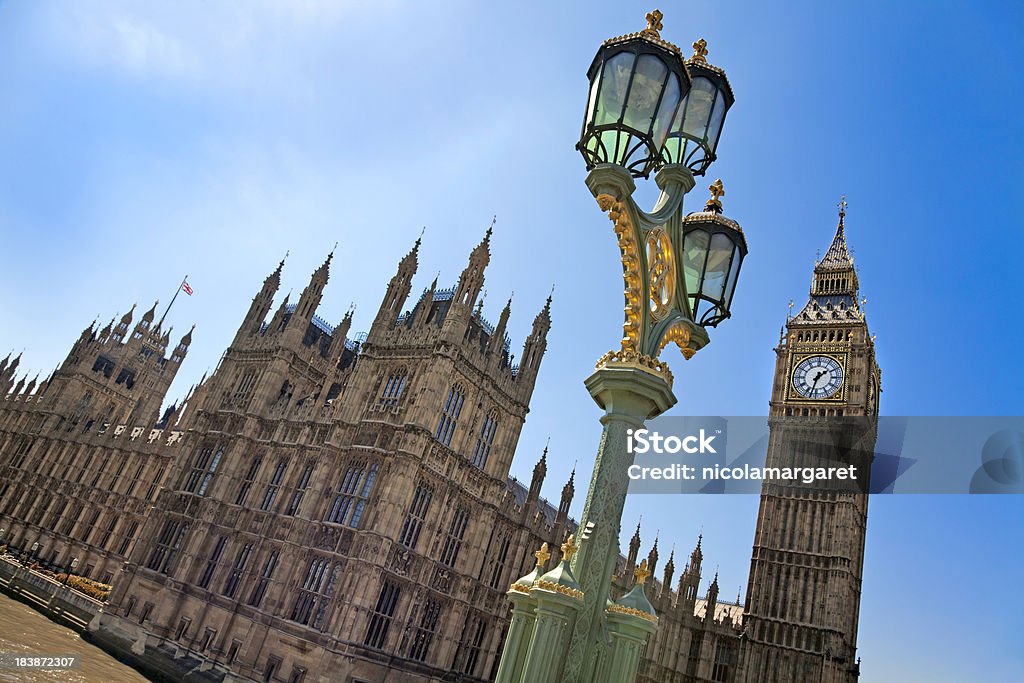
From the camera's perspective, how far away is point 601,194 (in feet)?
16.5

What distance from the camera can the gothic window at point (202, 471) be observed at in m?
38.4

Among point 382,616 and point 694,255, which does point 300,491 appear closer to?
point 382,616

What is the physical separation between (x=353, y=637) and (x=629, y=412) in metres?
27.2

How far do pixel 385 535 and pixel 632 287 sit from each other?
26.9 meters

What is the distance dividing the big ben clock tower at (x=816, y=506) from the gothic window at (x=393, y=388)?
35302mm

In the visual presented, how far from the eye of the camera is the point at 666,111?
5316 mm

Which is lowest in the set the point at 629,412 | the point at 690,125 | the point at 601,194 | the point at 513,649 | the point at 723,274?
the point at 513,649

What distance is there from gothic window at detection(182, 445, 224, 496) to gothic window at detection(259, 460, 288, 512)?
15.5ft

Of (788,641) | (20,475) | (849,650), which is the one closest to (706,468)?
(788,641)


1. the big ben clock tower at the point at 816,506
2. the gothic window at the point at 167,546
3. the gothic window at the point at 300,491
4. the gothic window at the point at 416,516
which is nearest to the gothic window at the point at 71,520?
the gothic window at the point at 167,546

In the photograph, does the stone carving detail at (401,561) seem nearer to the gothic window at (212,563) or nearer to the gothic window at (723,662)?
the gothic window at (212,563)

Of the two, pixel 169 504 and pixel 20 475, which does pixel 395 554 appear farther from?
pixel 20 475

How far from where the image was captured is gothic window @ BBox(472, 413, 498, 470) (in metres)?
35.5

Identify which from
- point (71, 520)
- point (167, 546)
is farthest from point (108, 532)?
point (167, 546)
